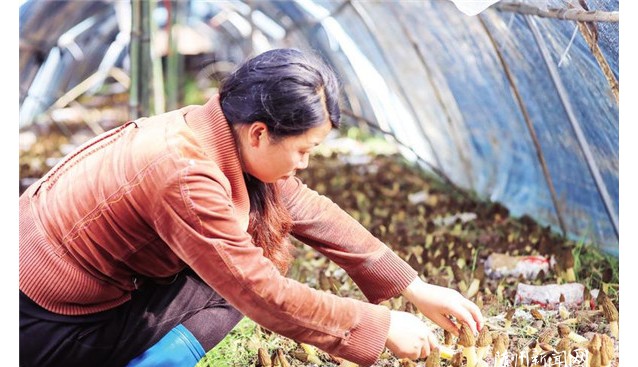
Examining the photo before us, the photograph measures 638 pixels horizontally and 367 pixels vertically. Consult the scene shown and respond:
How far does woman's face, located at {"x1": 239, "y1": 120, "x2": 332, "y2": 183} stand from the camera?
91.0 inches

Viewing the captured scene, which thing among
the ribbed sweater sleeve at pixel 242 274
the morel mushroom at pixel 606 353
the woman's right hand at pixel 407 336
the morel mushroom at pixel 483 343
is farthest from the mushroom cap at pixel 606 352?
the ribbed sweater sleeve at pixel 242 274

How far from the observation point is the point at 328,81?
7.68 ft

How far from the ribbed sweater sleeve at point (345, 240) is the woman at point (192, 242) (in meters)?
0.01

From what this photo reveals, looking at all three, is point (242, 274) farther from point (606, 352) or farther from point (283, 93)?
point (606, 352)

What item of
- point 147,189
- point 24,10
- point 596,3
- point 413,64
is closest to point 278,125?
point 147,189

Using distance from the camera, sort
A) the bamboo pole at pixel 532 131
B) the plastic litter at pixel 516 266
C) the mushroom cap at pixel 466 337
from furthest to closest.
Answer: the bamboo pole at pixel 532 131
the plastic litter at pixel 516 266
the mushroom cap at pixel 466 337

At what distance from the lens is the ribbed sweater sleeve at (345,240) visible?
2.78 m

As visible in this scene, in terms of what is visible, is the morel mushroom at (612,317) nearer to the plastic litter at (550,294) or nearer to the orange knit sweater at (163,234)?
the plastic litter at (550,294)

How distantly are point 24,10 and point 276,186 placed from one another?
5960 mm

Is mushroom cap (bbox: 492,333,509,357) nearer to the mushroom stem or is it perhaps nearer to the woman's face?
the mushroom stem

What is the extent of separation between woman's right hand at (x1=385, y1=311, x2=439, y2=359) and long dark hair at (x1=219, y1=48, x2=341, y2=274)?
1.79 ft

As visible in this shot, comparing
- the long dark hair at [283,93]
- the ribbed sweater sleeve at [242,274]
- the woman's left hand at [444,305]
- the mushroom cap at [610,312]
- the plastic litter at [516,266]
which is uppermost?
the long dark hair at [283,93]
